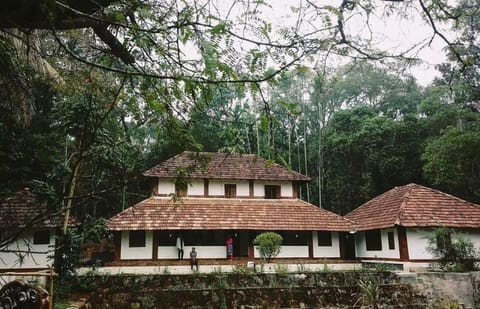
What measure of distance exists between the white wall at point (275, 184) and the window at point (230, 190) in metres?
0.94

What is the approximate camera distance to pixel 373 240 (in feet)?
57.7

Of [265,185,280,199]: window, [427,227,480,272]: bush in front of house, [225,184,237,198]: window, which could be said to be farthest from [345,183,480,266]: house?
[225,184,237,198]: window

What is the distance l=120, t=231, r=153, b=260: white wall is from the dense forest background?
196 cm

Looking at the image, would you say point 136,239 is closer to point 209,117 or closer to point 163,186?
point 163,186

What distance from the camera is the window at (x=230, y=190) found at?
59.4ft

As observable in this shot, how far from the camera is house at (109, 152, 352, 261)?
16.0 m

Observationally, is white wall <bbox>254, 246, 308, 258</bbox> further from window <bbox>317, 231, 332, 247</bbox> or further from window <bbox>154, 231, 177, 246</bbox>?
window <bbox>154, 231, 177, 246</bbox>

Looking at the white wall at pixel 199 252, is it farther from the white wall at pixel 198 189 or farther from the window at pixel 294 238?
the window at pixel 294 238

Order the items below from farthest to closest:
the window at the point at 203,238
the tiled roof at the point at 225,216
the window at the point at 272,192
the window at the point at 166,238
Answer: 1. the window at the point at 272,192
2. the window at the point at 203,238
3. the window at the point at 166,238
4. the tiled roof at the point at 225,216

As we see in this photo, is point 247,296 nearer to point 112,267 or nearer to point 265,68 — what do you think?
point 112,267

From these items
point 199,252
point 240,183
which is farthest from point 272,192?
point 199,252

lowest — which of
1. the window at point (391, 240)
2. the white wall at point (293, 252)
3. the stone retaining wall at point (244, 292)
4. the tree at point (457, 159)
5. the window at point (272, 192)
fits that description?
the stone retaining wall at point (244, 292)

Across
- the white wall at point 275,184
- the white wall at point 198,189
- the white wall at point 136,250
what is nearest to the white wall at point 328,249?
the white wall at point 275,184

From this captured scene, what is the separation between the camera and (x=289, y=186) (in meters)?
18.9
